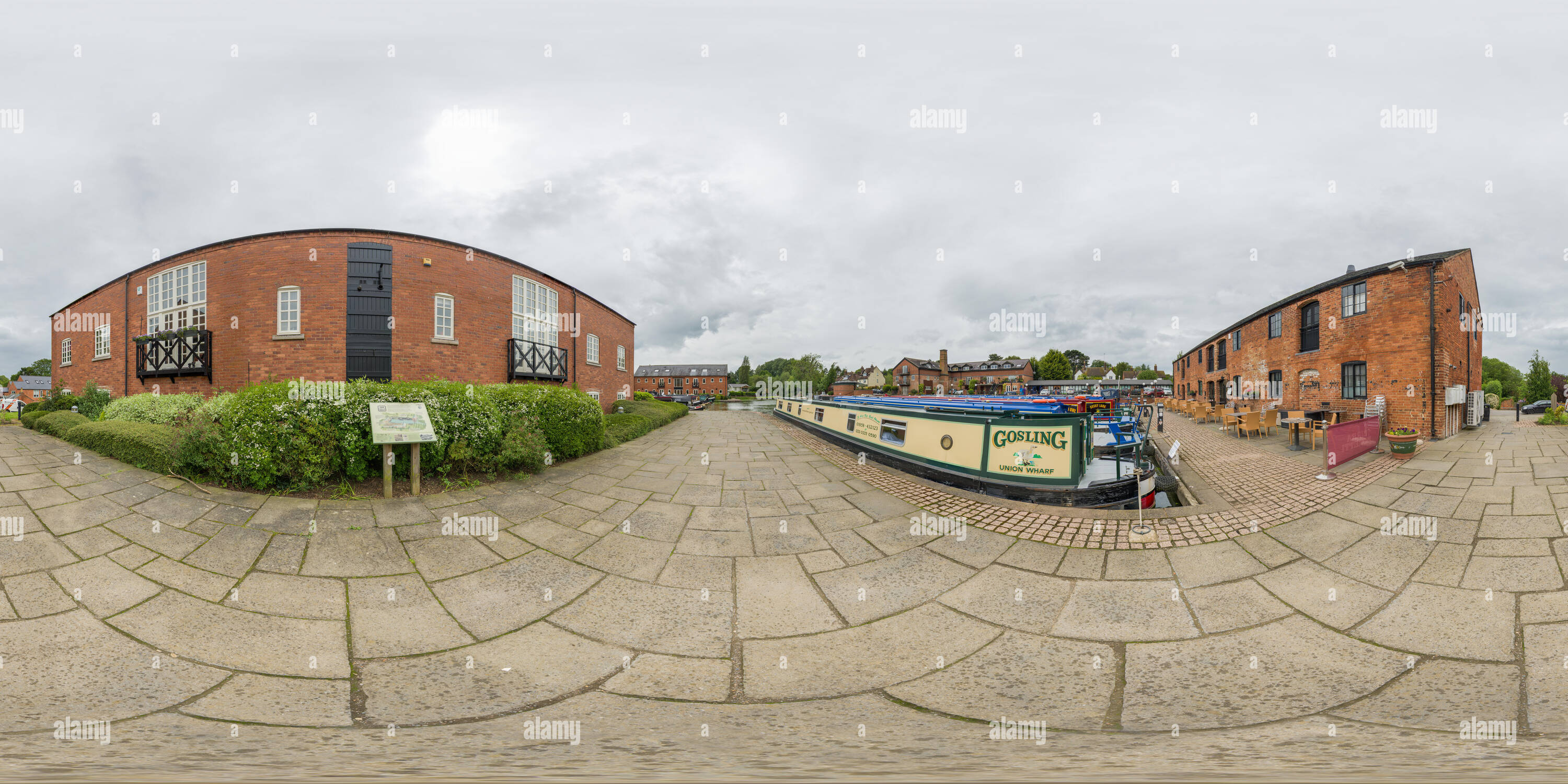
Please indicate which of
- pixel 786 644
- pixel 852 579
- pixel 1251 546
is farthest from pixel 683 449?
pixel 1251 546

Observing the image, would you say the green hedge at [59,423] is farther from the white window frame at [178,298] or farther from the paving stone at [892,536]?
the paving stone at [892,536]

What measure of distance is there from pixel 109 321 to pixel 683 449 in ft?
71.8

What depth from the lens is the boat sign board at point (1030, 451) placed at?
6.97 meters

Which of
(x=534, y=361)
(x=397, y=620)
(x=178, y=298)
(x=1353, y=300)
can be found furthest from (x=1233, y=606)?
(x=178, y=298)

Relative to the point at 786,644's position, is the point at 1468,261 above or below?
above

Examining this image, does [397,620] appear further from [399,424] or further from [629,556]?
[399,424]

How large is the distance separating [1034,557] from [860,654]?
7.38 feet

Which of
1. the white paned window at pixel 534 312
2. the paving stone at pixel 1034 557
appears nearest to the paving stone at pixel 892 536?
the paving stone at pixel 1034 557

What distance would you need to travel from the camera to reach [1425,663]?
119 inches

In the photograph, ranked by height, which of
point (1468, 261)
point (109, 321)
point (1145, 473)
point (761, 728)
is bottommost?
point (761, 728)

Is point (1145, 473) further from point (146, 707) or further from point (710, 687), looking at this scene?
point (146, 707)

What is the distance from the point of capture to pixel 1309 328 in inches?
672

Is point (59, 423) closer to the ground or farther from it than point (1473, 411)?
closer to the ground

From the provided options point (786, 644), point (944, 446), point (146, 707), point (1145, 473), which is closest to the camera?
point (146, 707)
